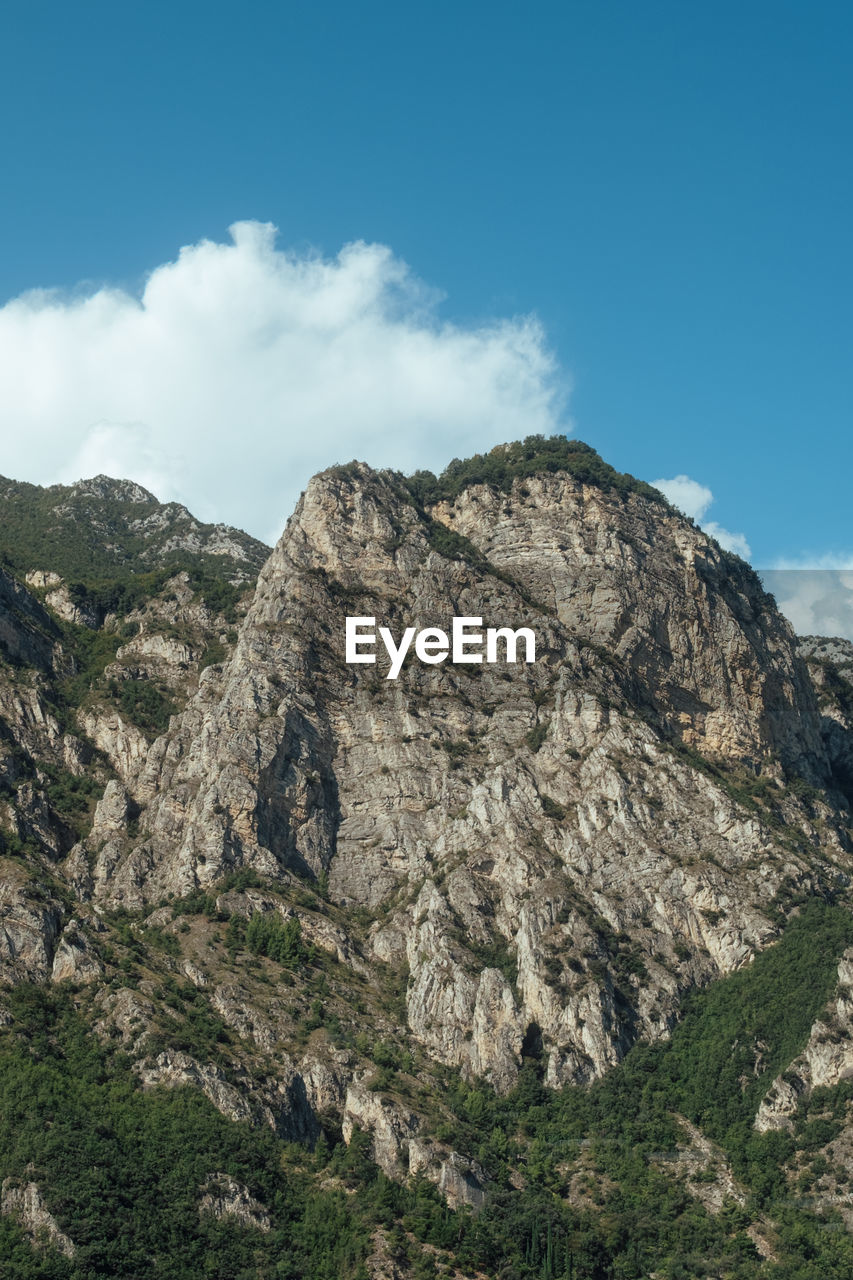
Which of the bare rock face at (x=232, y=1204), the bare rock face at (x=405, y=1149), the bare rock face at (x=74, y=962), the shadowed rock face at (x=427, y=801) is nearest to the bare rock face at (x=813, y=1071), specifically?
the shadowed rock face at (x=427, y=801)

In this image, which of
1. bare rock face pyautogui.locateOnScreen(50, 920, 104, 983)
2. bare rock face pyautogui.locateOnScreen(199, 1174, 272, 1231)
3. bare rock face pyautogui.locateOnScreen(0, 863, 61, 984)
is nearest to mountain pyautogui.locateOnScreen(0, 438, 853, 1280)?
bare rock face pyautogui.locateOnScreen(199, 1174, 272, 1231)

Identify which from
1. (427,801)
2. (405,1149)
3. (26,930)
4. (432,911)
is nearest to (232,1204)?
(405,1149)

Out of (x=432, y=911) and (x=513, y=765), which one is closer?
(x=432, y=911)

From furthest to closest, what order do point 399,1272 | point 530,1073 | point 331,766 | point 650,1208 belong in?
1. point 331,766
2. point 530,1073
3. point 650,1208
4. point 399,1272

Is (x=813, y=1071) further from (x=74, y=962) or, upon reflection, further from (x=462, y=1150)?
(x=74, y=962)

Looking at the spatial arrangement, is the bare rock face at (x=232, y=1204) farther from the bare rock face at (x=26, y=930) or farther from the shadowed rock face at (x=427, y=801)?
the bare rock face at (x=26, y=930)

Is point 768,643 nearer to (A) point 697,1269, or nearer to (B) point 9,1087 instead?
(A) point 697,1269

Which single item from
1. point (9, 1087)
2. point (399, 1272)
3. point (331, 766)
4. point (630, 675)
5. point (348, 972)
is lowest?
point (399, 1272)

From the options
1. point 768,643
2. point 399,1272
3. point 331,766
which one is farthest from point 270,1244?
point 768,643
